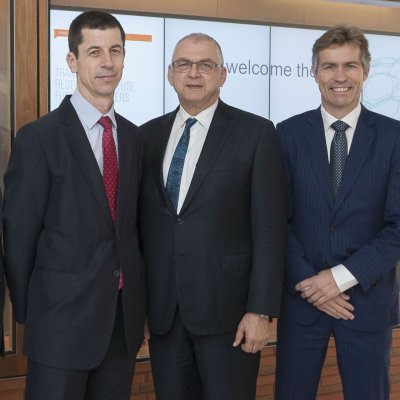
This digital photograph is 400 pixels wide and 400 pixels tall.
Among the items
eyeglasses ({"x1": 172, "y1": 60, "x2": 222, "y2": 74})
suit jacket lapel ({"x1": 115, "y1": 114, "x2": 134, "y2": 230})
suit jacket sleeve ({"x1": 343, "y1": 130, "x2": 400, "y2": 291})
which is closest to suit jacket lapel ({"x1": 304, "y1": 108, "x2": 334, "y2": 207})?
suit jacket sleeve ({"x1": 343, "y1": 130, "x2": 400, "y2": 291})

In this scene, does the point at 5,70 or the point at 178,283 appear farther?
the point at 5,70

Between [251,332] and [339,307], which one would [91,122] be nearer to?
[251,332]

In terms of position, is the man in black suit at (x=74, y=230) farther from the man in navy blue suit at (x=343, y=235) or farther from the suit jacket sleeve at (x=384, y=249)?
the suit jacket sleeve at (x=384, y=249)

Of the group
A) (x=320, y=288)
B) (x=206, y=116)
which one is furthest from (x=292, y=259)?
(x=206, y=116)

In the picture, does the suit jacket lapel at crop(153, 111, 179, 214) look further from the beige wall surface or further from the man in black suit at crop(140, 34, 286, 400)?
the beige wall surface

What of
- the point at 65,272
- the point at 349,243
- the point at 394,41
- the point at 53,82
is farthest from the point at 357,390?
the point at 394,41

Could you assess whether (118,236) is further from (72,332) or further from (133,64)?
(133,64)

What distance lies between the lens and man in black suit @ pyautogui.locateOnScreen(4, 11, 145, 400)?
2289mm

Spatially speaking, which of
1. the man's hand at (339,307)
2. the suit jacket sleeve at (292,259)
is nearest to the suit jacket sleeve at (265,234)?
the suit jacket sleeve at (292,259)

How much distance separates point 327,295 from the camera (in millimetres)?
2590

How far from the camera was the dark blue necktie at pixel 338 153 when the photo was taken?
2.65m

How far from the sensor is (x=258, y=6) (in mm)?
3816

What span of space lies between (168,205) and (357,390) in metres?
1.02

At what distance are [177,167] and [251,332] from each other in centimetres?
68
